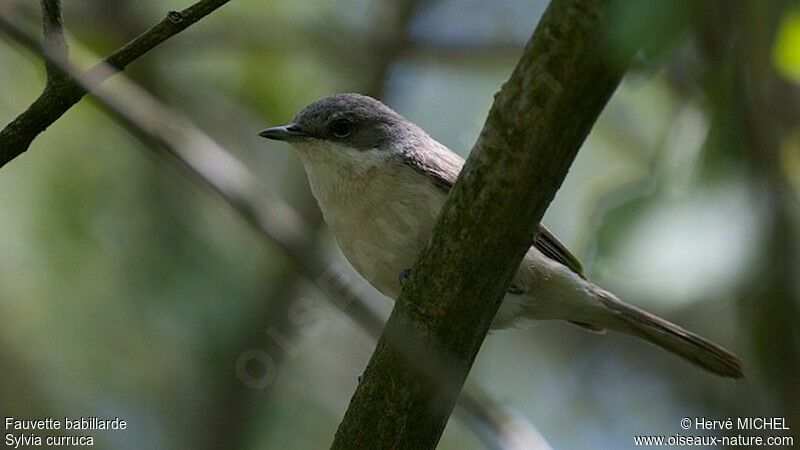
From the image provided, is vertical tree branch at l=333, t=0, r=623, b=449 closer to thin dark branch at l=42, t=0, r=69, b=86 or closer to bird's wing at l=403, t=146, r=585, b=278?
thin dark branch at l=42, t=0, r=69, b=86

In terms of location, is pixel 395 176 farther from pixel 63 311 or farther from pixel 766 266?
pixel 63 311

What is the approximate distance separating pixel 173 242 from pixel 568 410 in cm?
322

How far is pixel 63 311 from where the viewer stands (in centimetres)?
745

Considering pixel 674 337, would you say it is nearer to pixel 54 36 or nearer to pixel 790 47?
pixel 790 47

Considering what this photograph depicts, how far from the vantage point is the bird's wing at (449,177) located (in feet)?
15.2

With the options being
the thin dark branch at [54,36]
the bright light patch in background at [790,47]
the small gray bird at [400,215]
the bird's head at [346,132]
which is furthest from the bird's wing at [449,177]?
the thin dark branch at [54,36]

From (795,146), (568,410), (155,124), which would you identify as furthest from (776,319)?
(568,410)

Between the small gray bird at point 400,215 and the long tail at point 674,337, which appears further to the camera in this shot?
the long tail at point 674,337

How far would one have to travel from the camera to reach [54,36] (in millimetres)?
3041

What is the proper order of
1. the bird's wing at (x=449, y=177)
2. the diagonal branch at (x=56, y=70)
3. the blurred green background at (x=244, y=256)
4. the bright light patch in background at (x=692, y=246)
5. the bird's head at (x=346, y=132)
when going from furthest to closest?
the blurred green background at (x=244, y=256), the bird's head at (x=346, y=132), the bird's wing at (x=449, y=177), the diagonal branch at (x=56, y=70), the bright light patch in background at (x=692, y=246)

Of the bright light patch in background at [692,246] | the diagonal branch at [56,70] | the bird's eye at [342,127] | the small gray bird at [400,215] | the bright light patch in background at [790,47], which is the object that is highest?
the bright light patch in background at [790,47]

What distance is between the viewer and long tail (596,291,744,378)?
4969 millimetres

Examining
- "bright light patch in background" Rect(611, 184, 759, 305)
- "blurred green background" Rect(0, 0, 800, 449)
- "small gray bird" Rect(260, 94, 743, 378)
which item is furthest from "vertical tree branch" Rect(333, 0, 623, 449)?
"blurred green background" Rect(0, 0, 800, 449)

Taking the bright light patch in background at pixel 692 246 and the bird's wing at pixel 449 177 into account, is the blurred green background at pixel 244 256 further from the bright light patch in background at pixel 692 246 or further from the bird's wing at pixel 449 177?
the bright light patch in background at pixel 692 246
